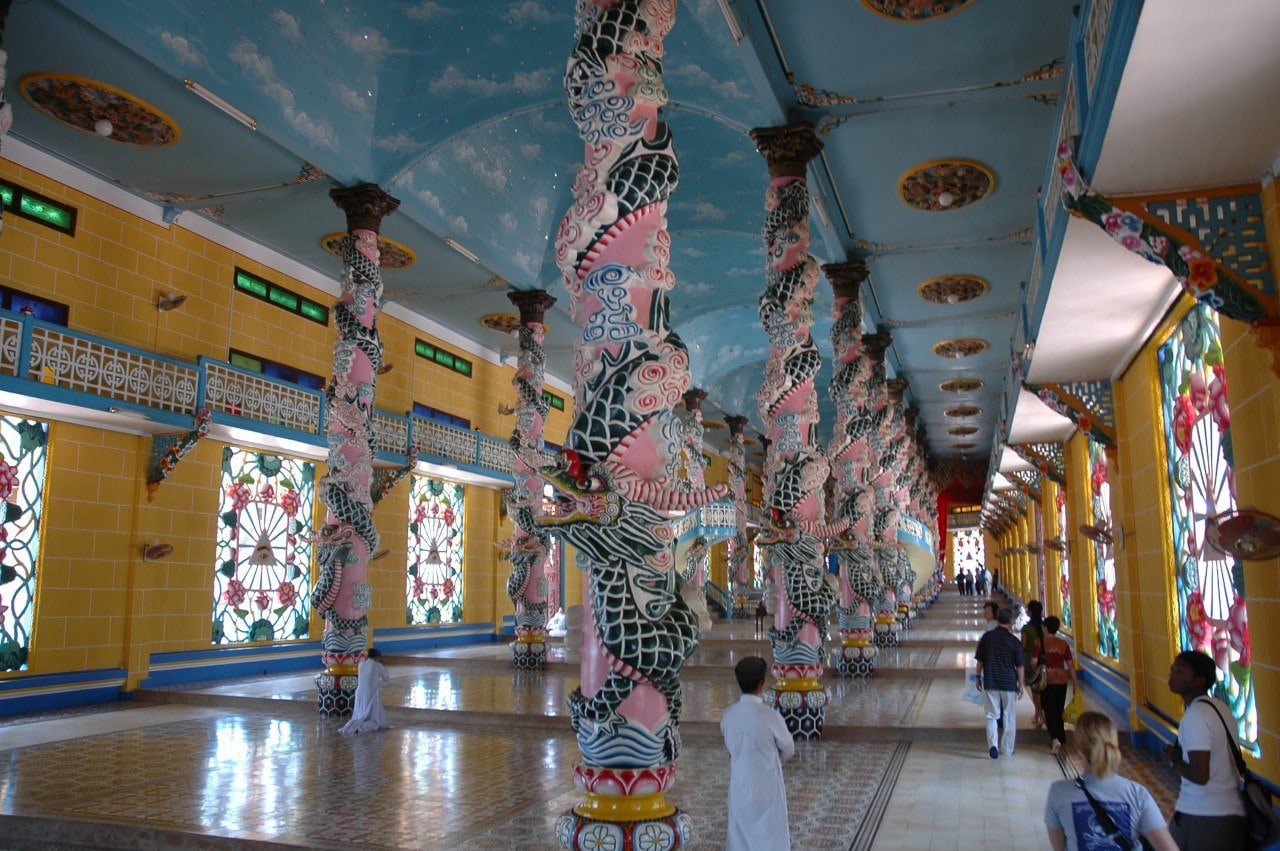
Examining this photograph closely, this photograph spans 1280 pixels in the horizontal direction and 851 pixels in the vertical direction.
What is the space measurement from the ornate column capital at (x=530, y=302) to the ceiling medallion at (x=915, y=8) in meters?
9.40

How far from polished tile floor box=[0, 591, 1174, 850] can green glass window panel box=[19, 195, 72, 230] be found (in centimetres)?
648

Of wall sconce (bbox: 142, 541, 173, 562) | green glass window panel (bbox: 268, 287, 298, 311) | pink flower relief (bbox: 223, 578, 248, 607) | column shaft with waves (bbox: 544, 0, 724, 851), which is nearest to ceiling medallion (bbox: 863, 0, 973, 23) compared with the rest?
column shaft with waves (bbox: 544, 0, 724, 851)

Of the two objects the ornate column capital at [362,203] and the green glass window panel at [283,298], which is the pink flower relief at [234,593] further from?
the ornate column capital at [362,203]

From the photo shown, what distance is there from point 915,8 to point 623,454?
6245 mm

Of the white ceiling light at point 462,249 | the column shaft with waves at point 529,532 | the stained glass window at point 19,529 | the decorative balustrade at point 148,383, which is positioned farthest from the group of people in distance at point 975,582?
the stained glass window at point 19,529

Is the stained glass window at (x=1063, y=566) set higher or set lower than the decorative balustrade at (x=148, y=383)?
lower

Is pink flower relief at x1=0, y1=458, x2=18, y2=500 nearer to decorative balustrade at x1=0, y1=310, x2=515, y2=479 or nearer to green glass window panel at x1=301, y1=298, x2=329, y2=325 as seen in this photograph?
decorative balustrade at x1=0, y1=310, x2=515, y2=479

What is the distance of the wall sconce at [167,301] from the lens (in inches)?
538

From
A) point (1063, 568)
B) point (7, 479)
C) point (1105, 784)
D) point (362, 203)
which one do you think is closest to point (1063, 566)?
point (1063, 568)

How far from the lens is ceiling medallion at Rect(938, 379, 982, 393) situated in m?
23.8

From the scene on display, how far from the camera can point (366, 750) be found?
8.59 metres

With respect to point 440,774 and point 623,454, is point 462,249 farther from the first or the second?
point 623,454

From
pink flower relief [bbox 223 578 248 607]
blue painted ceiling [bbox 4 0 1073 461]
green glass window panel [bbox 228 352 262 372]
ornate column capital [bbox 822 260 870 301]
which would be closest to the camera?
blue painted ceiling [bbox 4 0 1073 461]

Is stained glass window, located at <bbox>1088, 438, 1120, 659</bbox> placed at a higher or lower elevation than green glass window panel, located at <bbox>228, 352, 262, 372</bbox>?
lower
